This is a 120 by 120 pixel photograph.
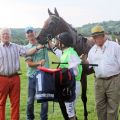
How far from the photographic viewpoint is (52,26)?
9.45 metres

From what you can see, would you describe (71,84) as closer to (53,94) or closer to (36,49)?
(53,94)

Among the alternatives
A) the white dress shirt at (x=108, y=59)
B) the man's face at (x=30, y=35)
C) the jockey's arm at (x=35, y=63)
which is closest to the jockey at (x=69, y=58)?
the white dress shirt at (x=108, y=59)

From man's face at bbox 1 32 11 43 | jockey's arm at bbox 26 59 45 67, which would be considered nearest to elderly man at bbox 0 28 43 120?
man's face at bbox 1 32 11 43

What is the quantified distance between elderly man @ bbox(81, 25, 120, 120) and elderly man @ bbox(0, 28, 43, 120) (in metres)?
1.44

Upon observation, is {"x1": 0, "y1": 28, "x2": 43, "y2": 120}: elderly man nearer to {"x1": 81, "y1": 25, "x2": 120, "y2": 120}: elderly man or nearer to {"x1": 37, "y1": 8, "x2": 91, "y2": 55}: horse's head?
{"x1": 37, "y1": 8, "x2": 91, "y2": 55}: horse's head

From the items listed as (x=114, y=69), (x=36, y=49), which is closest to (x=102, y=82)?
(x=114, y=69)

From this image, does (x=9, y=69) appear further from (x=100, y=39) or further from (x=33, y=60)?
(x=100, y=39)

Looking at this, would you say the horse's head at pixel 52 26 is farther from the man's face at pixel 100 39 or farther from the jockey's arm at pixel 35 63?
the man's face at pixel 100 39

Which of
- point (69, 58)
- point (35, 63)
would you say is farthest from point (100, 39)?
point (35, 63)

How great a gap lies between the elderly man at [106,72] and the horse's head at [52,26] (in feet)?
5.76

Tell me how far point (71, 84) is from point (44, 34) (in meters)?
2.40

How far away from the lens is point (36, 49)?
8539 millimetres

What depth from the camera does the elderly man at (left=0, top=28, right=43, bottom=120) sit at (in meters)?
8.32

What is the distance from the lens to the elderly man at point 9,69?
8.32 metres
